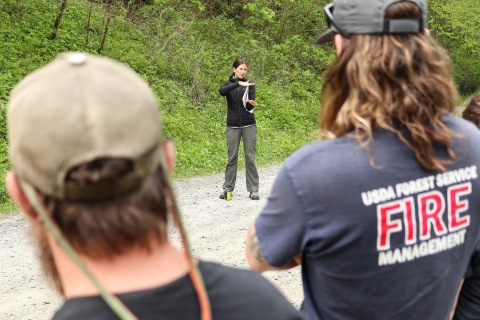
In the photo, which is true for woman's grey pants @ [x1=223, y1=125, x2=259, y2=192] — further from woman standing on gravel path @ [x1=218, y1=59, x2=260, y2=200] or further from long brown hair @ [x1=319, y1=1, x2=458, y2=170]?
long brown hair @ [x1=319, y1=1, x2=458, y2=170]

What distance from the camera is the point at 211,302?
108 centimetres

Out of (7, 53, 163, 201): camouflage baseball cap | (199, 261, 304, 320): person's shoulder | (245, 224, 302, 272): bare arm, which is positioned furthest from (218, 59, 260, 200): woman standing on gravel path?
(7, 53, 163, 201): camouflage baseball cap

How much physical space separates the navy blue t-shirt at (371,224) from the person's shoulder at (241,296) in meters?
0.39

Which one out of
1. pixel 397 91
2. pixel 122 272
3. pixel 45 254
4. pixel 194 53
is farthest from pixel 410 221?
pixel 194 53

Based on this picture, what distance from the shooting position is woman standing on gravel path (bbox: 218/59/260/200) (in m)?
8.62

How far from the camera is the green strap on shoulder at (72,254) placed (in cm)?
96

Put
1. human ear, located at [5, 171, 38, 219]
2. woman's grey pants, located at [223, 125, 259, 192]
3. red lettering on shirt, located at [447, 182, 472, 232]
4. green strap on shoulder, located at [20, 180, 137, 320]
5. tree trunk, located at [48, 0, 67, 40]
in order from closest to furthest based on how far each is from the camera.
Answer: green strap on shoulder, located at [20, 180, 137, 320], human ear, located at [5, 171, 38, 219], red lettering on shirt, located at [447, 182, 472, 232], woman's grey pants, located at [223, 125, 259, 192], tree trunk, located at [48, 0, 67, 40]

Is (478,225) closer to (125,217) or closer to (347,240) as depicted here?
(347,240)


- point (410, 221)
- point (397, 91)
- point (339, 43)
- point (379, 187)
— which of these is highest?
point (339, 43)

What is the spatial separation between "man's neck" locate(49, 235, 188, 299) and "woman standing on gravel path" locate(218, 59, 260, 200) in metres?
7.46

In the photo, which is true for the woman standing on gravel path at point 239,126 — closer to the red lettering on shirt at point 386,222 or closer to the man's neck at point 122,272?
the red lettering on shirt at point 386,222

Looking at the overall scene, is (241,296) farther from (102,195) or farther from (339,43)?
(339,43)

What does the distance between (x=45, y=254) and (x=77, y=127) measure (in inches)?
11.8

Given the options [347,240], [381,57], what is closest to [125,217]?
[347,240]
